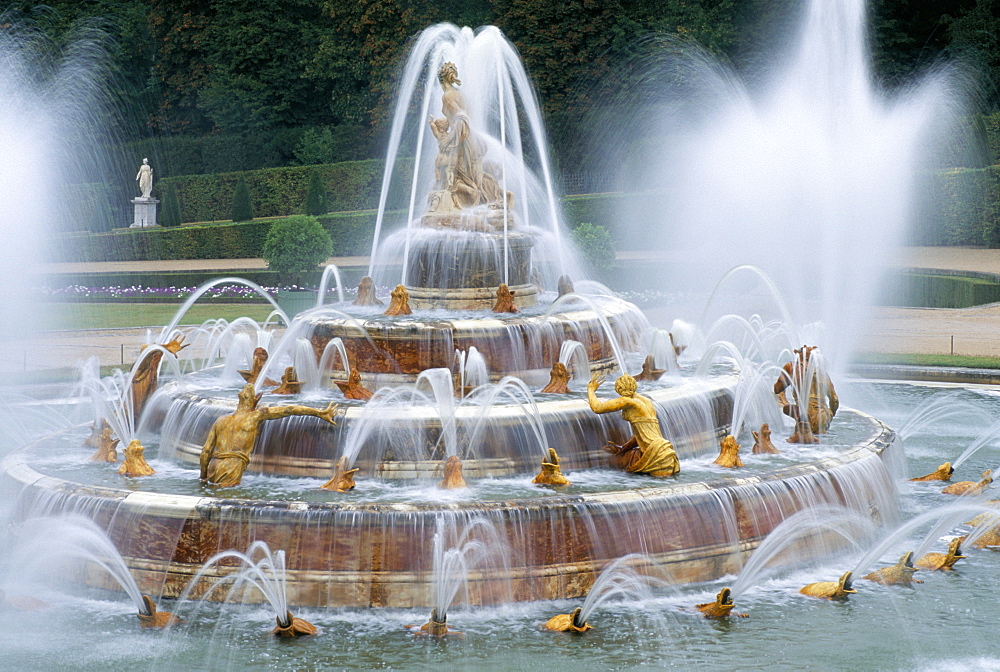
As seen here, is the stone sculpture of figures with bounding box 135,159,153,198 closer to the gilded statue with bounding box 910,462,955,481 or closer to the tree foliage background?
the tree foliage background

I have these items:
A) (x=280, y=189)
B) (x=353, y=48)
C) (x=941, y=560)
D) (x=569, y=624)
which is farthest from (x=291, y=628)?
(x=353, y=48)

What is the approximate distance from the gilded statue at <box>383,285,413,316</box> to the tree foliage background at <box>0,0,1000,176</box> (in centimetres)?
3313

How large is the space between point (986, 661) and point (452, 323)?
7465 mm

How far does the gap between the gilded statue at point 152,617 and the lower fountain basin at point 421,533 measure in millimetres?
596

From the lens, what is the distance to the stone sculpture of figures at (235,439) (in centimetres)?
1371

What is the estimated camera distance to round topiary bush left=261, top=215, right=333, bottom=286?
115 feet

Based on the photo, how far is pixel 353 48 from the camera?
174ft

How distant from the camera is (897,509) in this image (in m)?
15.4

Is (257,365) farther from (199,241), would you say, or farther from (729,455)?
(199,241)

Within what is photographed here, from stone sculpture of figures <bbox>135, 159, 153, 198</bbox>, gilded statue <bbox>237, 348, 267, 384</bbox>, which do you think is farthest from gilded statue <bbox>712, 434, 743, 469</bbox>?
stone sculpture of figures <bbox>135, 159, 153, 198</bbox>

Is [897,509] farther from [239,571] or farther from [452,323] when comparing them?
[239,571]

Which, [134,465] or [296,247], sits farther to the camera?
Answer: [296,247]

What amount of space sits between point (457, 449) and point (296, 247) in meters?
21.9

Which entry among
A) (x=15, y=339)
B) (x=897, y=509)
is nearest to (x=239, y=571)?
(x=897, y=509)
